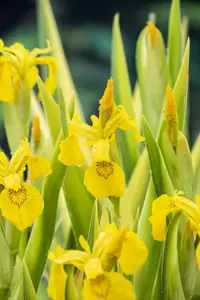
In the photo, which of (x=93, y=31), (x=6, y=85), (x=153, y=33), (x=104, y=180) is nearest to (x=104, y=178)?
(x=104, y=180)

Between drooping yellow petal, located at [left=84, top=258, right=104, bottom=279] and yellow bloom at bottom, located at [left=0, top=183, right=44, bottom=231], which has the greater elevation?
yellow bloom at bottom, located at [left=0, top=183, right=44, bottom=231]

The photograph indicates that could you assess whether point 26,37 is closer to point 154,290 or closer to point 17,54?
point 17,54

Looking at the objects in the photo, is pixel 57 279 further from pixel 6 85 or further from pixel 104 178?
pixel 6 85

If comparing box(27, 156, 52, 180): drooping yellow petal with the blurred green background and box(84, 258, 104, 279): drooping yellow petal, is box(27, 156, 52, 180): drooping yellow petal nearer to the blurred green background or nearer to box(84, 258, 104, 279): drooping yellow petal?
box(84, 258, 104, 279): drooping yellow petal

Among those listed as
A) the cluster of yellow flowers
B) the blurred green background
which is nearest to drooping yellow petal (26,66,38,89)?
the cluster of yellow flowers

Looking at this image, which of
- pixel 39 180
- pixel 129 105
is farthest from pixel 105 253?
pixel 129 105

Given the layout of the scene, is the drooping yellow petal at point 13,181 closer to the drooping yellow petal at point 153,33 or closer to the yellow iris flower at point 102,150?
the yellow iris flower at point 102,150

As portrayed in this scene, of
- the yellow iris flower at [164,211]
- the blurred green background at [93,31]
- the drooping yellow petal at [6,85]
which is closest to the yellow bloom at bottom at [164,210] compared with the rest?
the yellow iris flower at [164,211]
